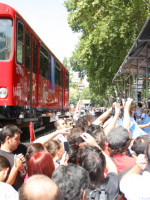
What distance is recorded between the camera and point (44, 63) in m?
12.2

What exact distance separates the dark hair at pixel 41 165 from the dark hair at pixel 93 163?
1.00 feet

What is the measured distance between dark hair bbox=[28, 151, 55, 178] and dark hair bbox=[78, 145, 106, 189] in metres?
0.31

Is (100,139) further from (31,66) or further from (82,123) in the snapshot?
(31,66)

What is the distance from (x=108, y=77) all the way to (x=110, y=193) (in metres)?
20.6

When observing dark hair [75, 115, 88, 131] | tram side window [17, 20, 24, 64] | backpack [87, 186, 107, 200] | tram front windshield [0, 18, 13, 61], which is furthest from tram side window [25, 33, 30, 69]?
backpack [87, 186, 107, 200]

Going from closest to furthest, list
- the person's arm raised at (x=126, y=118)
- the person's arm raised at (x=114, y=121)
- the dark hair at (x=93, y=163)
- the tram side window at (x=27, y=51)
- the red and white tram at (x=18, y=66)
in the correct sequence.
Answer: the dark hair at (x=93, y=163) < the person's arm raised at (x=126, y=118) < the person's arm raised at (x=114, y=121) < the red and white tram at (x=18, y=66) < the tram side window at (x=27, y=51)

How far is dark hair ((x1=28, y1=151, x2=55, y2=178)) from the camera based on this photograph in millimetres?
2916

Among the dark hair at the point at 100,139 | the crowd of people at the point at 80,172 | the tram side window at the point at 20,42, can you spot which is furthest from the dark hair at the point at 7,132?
the tram side window at the point at 20,42

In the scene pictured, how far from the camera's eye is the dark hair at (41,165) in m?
2.92

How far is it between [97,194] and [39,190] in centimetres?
88

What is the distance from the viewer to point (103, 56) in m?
20.3

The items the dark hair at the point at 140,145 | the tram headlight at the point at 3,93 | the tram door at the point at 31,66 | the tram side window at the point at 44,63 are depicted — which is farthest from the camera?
the tram side window at the point at 44,63

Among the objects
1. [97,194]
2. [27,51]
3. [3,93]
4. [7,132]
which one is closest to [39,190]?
[97,194]

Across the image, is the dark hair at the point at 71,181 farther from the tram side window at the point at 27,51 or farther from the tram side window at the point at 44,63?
the tram side window at the point at 44,63
